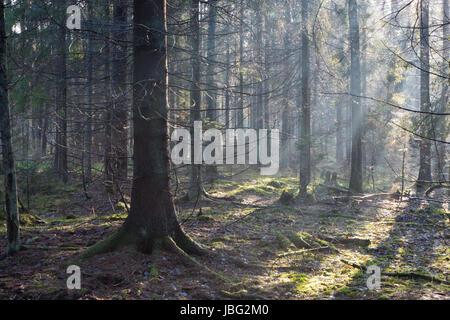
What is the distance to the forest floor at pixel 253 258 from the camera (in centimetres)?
518

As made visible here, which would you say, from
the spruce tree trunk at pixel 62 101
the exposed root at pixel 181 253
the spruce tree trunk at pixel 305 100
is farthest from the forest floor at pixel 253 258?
the spruce tree trunk at pixel 305 100

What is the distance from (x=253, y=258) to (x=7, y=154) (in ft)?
16.3

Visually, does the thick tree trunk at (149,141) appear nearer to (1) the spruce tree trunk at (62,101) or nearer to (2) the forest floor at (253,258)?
(2) the forest floor at (253,258)

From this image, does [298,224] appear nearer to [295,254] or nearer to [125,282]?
[295,254]

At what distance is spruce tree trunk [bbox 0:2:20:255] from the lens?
5.81 meters

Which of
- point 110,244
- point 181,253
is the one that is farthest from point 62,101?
point 181,253

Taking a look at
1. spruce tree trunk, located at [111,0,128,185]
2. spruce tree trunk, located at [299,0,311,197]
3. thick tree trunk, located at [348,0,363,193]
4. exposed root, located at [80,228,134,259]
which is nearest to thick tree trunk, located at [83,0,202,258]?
exposed root, located at [80,228,134,259]

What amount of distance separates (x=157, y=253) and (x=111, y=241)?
33.3 inches

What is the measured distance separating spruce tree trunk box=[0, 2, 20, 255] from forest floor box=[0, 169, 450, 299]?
43 centimetres

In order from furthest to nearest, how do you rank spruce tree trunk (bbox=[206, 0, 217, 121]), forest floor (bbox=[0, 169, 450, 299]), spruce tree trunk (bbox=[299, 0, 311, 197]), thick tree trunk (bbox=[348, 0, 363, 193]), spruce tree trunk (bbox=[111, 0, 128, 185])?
thick tree trunk (bbox=[348, 0, 363, 193])
spruce tree trunk (bbox=[299, 0, 311, 197])
spruce tree trunk (bbox=[206, 0, 217, 121])
spruce tree trunk (bbox=[111, 0, 128, 185])
forest floor (bbox=[0, 169, 450, 299])

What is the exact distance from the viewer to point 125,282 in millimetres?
Answer: 5156

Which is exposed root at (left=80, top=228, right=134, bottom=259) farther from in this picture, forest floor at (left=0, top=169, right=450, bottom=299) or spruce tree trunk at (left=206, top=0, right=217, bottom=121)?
spruce tree trunk at (left=206, top=0, right=217, bottom=121)
